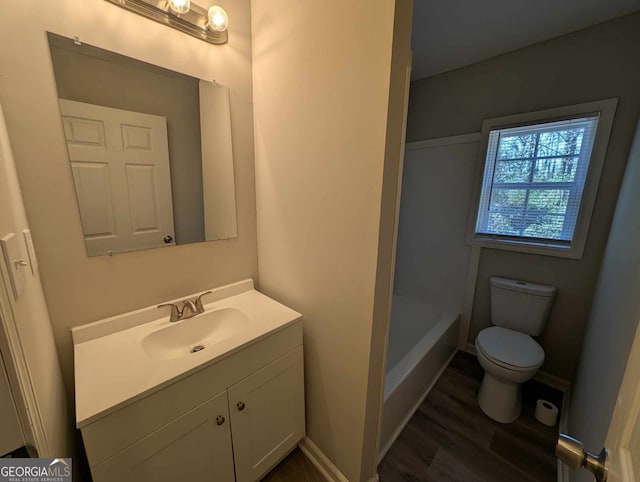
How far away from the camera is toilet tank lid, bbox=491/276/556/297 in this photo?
1.76 meters

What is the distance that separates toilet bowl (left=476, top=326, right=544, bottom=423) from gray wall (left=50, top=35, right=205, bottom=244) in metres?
1.90

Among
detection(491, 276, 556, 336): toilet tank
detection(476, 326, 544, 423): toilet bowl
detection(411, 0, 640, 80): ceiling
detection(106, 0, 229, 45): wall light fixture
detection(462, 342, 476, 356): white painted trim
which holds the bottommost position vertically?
detection(462, 342, 476, 356): white painted trim

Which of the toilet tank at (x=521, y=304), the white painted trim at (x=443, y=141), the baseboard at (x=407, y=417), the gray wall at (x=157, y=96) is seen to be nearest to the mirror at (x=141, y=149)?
the gray wall at (x=157, y=96)

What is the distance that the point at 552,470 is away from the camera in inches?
51.9

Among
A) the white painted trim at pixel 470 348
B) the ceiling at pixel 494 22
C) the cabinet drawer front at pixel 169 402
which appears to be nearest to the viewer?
the cabinet drawer front at pixel 169 402

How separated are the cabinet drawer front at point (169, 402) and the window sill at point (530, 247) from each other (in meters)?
1.80

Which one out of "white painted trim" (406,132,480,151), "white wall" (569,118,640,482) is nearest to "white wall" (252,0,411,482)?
"white wall" (569,118,640,482)

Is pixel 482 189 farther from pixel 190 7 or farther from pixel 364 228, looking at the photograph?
pixel 190 7

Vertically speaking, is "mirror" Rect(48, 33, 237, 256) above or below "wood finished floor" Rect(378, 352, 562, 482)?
above

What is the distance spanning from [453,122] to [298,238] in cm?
181

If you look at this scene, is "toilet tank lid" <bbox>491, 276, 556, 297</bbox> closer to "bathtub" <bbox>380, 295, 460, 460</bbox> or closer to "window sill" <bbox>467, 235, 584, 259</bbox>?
"window sill" <bbox>467, 235, 584, 259</bbox>

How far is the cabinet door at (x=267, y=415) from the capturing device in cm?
103

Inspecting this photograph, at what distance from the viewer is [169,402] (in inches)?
32.4

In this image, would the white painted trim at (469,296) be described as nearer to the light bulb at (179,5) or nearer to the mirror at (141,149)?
the mirror at (141,149)
